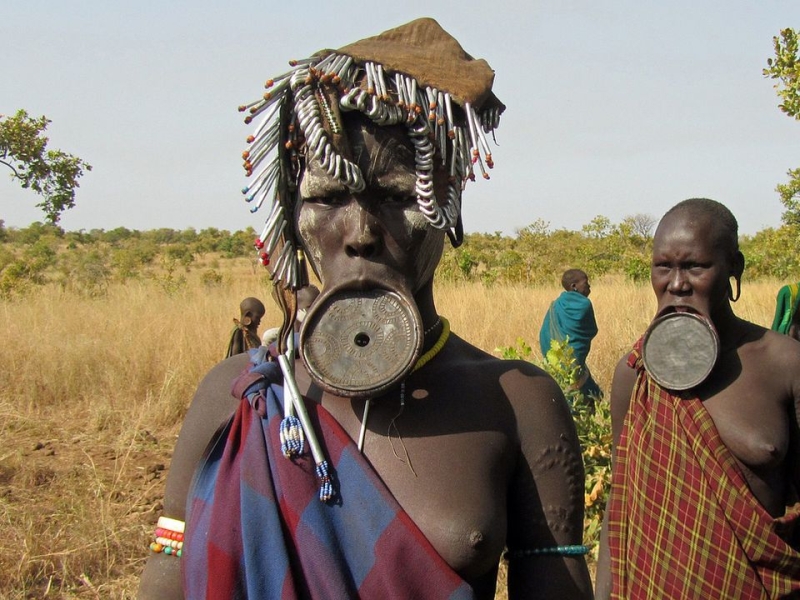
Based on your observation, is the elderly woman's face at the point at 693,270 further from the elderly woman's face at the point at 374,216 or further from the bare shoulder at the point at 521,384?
the elderly woman's face at the point at 374,216

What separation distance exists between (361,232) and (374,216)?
0.14 ft

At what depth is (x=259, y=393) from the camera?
135 cm

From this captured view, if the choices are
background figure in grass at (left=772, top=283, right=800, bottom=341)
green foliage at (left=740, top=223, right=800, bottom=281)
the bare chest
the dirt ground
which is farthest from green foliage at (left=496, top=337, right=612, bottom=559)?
green foliage at (left=740, top=223, right=800, bottom=281)

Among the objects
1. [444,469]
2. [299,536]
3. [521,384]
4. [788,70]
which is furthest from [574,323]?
[299,536]

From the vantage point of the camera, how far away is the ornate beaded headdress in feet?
4.37

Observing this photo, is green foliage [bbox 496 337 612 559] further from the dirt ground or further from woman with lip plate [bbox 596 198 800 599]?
the dirt ground

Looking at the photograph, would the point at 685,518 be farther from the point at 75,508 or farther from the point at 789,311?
the point at 75,508

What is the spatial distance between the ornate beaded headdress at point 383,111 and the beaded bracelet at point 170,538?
1.60ft

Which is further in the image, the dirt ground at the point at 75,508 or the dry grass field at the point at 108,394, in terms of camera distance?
the dry grass field at the point at 108,394

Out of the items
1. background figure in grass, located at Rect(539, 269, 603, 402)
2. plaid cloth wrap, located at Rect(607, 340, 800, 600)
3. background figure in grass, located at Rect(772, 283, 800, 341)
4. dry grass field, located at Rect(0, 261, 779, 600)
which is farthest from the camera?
background figure in grass, located at Rect(539, 269, 603, 402)

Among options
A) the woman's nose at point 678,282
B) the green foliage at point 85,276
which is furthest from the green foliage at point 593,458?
the green foliage at point 85,276

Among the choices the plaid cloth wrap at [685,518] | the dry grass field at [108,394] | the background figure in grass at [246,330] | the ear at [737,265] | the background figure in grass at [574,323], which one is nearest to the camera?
the plaid cloth wrap at [685,518]

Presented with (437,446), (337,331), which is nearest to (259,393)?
(337,331)

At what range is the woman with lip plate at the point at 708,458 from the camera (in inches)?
89.6
